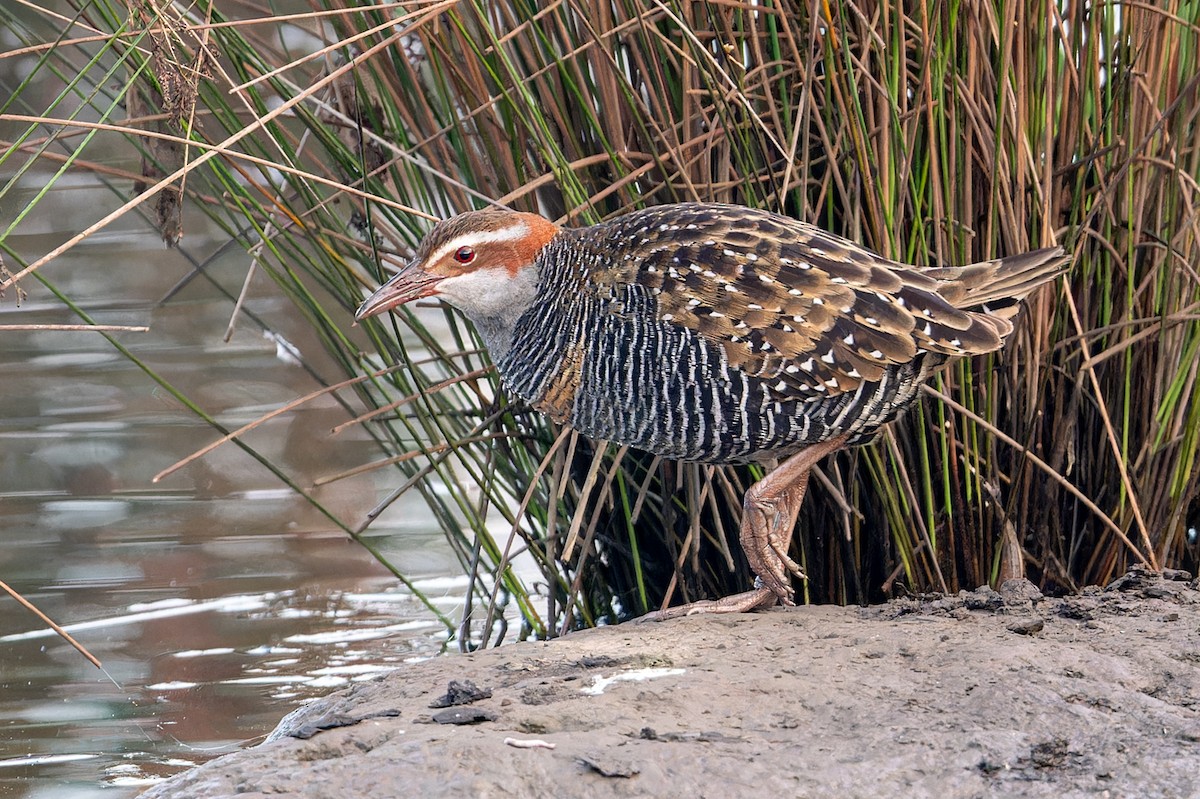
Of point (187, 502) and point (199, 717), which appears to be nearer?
point (199, 717)

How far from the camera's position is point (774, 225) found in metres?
3.35

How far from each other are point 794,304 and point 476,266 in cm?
82

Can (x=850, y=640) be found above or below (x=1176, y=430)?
below

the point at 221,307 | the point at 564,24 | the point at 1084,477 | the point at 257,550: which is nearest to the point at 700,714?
the point at 1084,477

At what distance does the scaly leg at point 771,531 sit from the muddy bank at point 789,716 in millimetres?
195

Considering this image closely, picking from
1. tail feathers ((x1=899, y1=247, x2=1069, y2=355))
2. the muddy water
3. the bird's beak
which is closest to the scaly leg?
tail feathers ((x1=899, y1=247, x2=1069, y2=355))

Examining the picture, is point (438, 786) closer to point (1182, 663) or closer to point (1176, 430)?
point (1182, 663)

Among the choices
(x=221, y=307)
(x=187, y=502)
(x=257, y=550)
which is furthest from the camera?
(x=221, y=307)

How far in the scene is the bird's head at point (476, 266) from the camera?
11.3 ft

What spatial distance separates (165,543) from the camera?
539 centimetres

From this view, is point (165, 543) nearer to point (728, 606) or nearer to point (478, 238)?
point (478, 238)

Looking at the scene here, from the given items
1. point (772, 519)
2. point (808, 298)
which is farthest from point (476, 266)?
point (772, 519)

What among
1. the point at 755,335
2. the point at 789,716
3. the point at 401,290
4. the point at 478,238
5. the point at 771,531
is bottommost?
the point at 789,716

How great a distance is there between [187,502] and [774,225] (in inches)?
136
